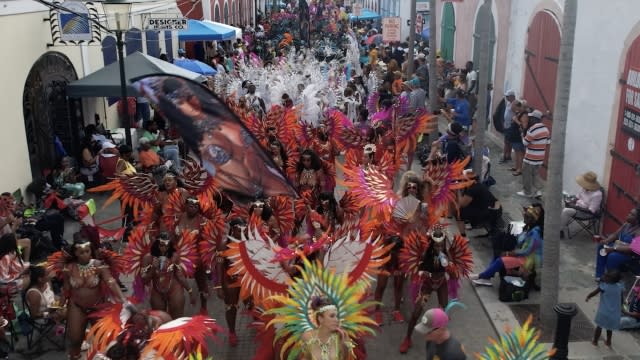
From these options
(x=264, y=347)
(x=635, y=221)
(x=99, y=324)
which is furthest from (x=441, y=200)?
(x=99, y=324)

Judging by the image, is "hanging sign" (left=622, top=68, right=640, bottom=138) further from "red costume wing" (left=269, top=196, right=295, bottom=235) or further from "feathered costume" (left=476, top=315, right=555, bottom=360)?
"feathered costume" (left=476, top=315, right=555, bottom=360)

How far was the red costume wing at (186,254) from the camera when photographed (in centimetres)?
694

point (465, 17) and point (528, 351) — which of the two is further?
point (465, 17)

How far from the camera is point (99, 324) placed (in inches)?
211

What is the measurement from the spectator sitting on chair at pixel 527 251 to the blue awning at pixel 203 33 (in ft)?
50.1

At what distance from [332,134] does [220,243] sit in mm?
4313

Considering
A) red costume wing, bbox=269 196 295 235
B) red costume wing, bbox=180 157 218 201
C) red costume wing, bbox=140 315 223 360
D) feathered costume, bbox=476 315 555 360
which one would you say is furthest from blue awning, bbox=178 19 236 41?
feathered costume, bbox=476 315 555 360

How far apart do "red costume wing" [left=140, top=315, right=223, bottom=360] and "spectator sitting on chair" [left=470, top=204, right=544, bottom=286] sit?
180 inches

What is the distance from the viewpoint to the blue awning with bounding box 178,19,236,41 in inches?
837

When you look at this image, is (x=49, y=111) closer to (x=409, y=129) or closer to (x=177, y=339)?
(x=409, y=129)

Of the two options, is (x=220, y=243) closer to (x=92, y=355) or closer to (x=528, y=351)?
(x=92, y=355)

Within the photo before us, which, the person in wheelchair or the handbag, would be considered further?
the handbag

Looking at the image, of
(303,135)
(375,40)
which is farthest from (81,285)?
(375,40)

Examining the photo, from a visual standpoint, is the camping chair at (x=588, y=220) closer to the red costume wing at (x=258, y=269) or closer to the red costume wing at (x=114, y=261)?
the red costume wing at (x=258, y=269)
